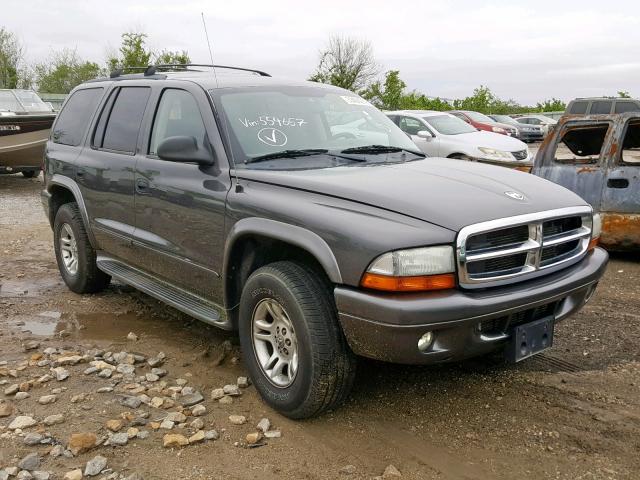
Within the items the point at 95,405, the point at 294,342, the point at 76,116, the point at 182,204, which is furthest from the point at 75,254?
the point at 294,342

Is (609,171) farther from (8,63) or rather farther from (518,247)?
(8,63)

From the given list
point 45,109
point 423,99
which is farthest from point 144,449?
point 423,99

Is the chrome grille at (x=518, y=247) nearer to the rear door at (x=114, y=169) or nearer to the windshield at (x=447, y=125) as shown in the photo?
the rear door at (x=114, y=169)

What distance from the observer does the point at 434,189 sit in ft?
10.4

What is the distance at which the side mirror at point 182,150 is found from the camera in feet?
11.7

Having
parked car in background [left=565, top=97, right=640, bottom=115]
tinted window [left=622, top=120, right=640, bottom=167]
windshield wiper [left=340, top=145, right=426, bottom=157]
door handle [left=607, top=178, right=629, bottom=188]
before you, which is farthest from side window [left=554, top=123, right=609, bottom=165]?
parked car in background [left=565, top=97, right=640, bottom=115]

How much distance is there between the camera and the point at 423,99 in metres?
38.9

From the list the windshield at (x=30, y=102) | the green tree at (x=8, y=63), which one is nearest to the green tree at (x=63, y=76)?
the green tree at (x=8, y=63)

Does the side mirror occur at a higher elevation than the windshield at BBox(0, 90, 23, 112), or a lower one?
higher

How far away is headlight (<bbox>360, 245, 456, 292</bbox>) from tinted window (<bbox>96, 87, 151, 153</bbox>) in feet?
7.90

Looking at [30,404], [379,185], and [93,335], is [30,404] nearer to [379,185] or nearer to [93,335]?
[93,335]

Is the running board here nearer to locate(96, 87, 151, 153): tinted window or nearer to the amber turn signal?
locate(96, 87, 151, 153): tinted window

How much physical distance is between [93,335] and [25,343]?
45 cm

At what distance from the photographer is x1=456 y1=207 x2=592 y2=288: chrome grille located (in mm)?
2832
